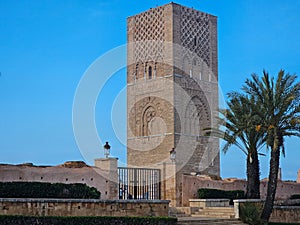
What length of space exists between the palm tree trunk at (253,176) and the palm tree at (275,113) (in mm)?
2676

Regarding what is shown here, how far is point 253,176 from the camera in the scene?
23.4 meters

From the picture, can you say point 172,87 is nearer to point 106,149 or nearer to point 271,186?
point 106,149

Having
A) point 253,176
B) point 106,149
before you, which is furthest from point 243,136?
point 106,149

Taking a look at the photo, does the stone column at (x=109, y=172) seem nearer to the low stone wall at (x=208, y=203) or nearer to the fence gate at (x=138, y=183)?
the fence gate at (x=138, y=183)

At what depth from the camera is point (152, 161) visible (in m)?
31.2

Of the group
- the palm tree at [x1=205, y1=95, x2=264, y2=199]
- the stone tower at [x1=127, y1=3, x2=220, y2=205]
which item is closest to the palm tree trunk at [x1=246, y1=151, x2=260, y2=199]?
the palm tree at [x1=205, y1=95, x2=264, y2=199]

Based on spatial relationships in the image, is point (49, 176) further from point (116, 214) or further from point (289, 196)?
point (289, 196)

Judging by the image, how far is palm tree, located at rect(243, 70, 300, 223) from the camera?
20.0m

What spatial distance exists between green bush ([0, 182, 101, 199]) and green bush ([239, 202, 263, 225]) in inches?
207

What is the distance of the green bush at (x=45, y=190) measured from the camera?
54.7 ft

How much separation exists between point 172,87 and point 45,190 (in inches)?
564

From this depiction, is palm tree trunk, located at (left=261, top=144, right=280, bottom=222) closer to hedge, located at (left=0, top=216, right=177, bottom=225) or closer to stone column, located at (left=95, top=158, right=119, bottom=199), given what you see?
hedge, located at (left=0, top=216, right=177, bottom=225)

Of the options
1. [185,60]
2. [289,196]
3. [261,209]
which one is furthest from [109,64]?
[289,196]

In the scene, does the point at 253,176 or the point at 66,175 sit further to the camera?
the point at 253,176
